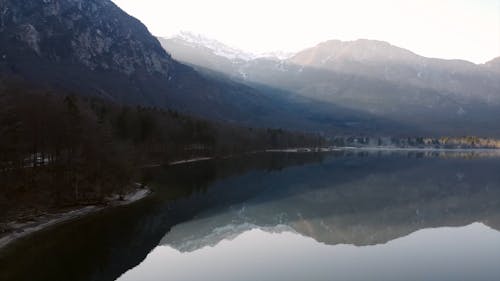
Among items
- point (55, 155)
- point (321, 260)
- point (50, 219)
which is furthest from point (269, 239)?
point (55, 155)

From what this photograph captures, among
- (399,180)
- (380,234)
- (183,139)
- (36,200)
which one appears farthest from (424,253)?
(183,139)

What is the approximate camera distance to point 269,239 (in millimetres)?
43812

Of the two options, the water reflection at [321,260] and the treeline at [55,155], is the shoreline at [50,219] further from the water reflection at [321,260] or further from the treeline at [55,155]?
the water reflection at [321,260]

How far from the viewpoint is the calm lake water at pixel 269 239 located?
3219cm

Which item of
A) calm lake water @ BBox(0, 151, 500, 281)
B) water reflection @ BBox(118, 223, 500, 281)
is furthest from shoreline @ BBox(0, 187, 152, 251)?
water reflection @ BBox(118, 223, 500, 281)

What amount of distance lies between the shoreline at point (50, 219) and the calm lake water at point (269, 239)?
1276mm

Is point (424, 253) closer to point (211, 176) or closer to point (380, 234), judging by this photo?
point (380, 234)

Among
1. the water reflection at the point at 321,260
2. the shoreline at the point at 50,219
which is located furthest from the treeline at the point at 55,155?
the water reflection at the point at 321,260

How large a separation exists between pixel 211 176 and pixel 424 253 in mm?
61257

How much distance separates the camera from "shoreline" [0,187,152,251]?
121 ft

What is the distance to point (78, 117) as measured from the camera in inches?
2368

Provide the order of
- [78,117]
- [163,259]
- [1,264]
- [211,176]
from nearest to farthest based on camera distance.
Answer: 1. [1,264]
2. [163,259]
3. [78,117]
4. [211,176]

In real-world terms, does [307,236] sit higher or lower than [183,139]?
lower

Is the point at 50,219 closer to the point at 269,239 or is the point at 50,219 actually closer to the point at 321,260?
the point at 269,239
